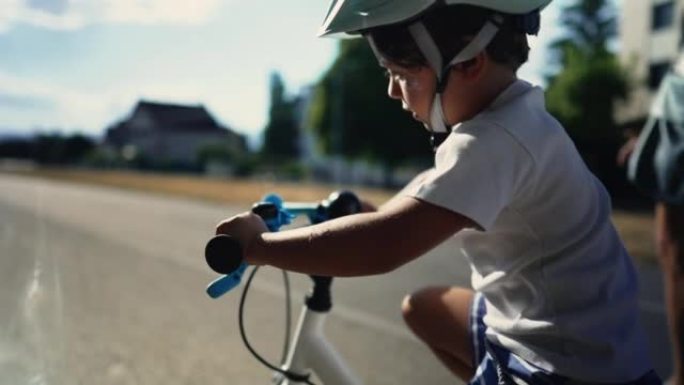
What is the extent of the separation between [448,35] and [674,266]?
6.92 ft

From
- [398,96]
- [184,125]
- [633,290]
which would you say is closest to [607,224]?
[633,290]

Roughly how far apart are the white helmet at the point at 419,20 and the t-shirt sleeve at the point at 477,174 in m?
0.12

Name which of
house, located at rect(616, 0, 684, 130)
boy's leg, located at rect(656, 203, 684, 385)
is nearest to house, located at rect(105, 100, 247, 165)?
boy's leg, located at rect(656, 203, 684, 385)

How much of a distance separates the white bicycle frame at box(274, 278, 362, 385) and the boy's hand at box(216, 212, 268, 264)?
384 millimetres

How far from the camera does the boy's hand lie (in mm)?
1230

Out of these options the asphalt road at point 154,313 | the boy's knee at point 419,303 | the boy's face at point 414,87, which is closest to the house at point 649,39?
the asphalt road at point 154,313

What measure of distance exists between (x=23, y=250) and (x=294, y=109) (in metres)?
0.94

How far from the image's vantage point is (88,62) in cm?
152

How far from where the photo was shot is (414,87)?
4.39ft

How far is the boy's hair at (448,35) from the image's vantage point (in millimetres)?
1235

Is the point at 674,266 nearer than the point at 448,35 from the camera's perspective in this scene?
No

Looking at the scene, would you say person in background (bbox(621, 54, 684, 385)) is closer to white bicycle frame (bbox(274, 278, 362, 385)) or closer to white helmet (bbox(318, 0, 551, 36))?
white bicycle frame (bbox(274, 278, 362, 385))

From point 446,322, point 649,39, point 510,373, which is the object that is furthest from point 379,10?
point 649,39

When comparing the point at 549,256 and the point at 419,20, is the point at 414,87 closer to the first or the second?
the point at 419,20
